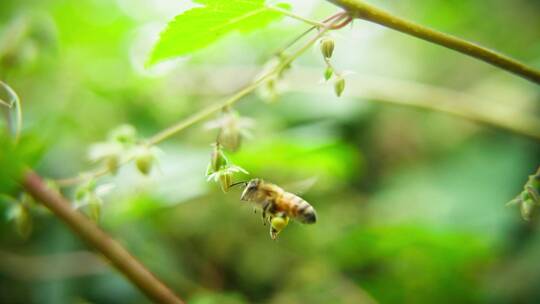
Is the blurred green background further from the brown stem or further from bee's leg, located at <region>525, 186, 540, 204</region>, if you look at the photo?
bee's leg, located at <region>525, 186, 540, 204</region>

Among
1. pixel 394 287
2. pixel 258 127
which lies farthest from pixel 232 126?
pixel 258 127

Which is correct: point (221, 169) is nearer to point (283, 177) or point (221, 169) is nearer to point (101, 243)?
point (101, 243)

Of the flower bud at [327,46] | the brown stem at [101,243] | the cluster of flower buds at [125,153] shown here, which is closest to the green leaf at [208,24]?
the flower bud at [327,46]

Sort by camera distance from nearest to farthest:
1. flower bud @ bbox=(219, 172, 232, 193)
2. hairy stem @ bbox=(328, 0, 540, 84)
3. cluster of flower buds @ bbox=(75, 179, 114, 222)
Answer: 1. hairy stem @ bbox=(328, 0, 540, 84)
2. flower bud @ bbox=(219, 172, 232, 193)
3. cluster of flower buds @ bbox=(75, 179, 114, 222)

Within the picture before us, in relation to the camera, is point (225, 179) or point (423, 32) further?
point (225, 179)

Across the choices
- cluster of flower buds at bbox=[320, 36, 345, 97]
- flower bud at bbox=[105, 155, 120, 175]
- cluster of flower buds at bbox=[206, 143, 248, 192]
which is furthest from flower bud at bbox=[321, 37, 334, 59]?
flower bud at bbox=[105, 155, 120, 175]

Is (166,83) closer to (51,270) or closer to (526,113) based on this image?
(51,270)

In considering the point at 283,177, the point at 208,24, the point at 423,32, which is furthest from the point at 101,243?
the point at 283,177
